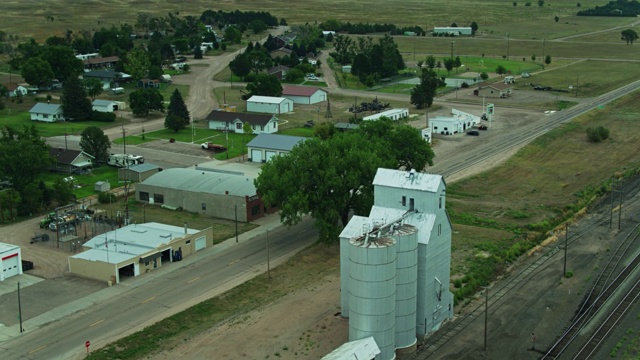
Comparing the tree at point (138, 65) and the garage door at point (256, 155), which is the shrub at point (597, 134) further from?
the tree at point (138, 65)

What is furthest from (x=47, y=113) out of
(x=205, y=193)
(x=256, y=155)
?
(x=205, y=193)

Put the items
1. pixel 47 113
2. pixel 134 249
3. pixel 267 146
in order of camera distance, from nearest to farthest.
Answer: pixel 134 249 → pixel 267 146 → pixel 47 113

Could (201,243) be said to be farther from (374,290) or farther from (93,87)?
(93,87)

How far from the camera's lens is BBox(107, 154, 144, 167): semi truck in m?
92.9

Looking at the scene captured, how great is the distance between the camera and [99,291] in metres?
56.6

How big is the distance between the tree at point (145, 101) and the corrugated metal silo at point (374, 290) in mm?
86142

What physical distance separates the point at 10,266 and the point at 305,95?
81.4m

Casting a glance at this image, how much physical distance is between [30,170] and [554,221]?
5108cm

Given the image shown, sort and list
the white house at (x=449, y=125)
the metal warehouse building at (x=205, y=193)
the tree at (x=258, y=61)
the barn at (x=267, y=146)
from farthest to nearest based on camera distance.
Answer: the tree at (x=258, y=61) → the white house at (x=449, y=125) → the barn at (x=267, y=146) → the metal warehouse building at (x=205, y=193)

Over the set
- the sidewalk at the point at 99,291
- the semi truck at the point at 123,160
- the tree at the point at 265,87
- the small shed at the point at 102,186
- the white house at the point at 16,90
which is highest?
the tree at the point at 265,87

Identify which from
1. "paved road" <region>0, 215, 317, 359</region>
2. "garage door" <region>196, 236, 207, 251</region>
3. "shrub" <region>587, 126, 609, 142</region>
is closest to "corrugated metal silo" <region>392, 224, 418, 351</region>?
"paved road" <region>0, 215, 317, 359</region>

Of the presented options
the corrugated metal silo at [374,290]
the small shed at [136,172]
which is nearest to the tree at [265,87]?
the small shed at [136,172]

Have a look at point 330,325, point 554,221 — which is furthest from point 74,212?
point 554,221

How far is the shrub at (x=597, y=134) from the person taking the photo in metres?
105
